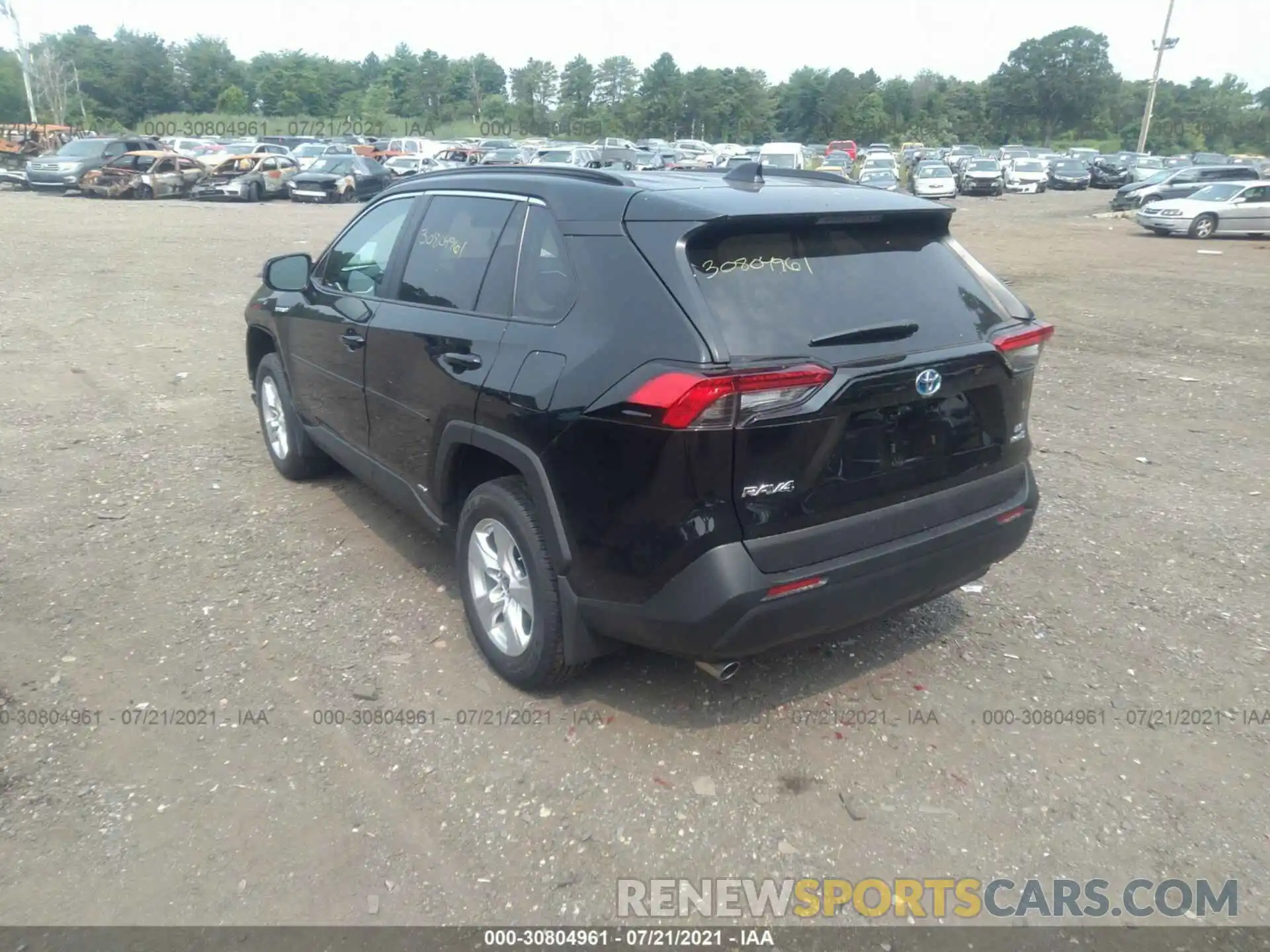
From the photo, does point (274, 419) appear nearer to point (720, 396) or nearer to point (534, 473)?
point (534, 473)

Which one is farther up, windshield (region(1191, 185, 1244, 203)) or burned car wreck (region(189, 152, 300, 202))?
windshield (region(1191, 185, 1244, 203))

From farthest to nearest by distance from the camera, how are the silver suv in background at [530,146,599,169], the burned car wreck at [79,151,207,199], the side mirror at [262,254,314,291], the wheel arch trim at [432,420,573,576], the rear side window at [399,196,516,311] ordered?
1. the silver suv in background at [530,146,599,169]
2. the burned car wreck at [79,151,207,199]
3. the side mirror at [262,254,314,291]
4. the rear side window at [399,196,516,311]
5. the wheel arch trim at [432,420,573,576]

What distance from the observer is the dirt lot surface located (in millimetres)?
2854

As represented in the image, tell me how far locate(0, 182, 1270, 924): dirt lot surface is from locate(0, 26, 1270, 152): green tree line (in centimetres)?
8018

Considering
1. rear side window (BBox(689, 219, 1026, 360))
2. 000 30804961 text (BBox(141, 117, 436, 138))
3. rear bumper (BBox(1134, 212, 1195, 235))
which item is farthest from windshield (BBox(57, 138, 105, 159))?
000 30804961 text (BBox(141, 117, 436, 138))

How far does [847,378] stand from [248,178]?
30.7 metres

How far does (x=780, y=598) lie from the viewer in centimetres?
297

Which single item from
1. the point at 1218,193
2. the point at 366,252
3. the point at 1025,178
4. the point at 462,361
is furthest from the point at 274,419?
the point at 1025,178

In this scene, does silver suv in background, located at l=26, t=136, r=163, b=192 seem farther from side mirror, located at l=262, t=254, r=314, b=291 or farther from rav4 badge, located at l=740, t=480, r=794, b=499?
rav4 badge, located at l=740, t=480, r=794, b=499

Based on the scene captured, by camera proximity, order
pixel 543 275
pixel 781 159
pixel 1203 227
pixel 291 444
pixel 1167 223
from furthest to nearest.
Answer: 1. pixel 781 159
2. pixel 1167 223
3. pixel 1203 227
4. pixel 291 444
5. pixel 543 275

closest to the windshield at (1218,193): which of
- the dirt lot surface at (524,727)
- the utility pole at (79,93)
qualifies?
the dirt lot surface at (524,727)

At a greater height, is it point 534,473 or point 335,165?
point 534,473
